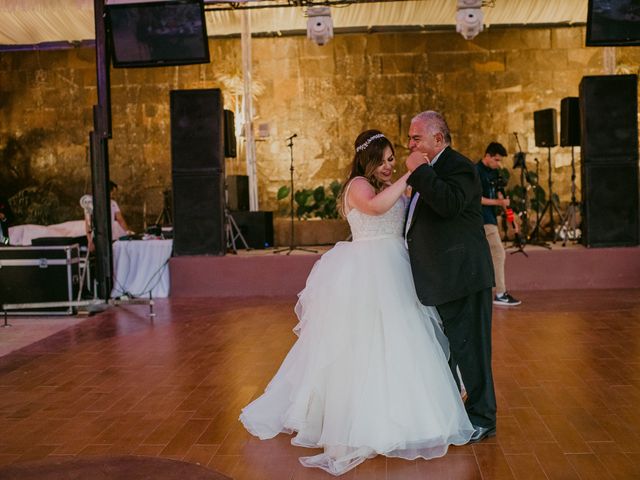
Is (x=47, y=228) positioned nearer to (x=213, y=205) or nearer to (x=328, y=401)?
(x=213, y=205)

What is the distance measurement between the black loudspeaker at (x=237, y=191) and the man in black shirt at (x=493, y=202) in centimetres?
476

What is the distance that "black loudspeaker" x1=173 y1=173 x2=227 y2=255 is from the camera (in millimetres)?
8969

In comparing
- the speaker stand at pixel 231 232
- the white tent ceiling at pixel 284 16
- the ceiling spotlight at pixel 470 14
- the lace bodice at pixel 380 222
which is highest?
the white tent ceiling at pixel 284 16

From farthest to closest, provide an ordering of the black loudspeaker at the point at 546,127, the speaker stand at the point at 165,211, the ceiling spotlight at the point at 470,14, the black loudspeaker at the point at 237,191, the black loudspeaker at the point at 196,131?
the speaker stand at the point at 165,211 → the black loudspeaker at the point at 237,191 → the black loudspeaker at the point at 546,127 → the ceiling spotlight at the point at 470,14 → the black loudspeaker at the point at 196,131

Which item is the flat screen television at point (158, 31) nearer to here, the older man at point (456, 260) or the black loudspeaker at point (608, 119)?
the black loudspeaker at point (608, 119)

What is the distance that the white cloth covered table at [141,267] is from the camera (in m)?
8.98

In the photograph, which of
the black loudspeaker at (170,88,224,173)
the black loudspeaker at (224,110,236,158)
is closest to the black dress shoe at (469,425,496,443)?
the black loudspeaker at (170,88,224,173)

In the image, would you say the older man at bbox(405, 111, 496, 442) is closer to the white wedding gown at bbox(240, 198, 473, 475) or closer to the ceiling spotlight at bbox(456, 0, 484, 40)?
the white wedding gown at bbox(240, 198, 473, 475)

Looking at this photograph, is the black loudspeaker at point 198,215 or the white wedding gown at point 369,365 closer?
the white wedding gown at point 369,365

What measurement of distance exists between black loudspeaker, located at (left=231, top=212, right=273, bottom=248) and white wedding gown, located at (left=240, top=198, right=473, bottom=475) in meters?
6.76

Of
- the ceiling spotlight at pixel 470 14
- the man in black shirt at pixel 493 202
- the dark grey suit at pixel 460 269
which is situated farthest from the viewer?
the ceiling spotlight at pixel 470 14

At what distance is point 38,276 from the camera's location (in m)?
7.86

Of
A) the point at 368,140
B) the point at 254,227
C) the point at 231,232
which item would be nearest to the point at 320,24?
the point at 254,227

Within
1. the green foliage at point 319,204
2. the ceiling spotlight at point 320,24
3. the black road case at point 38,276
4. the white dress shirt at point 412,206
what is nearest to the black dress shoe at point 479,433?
the white dress shirt at point 412,206
